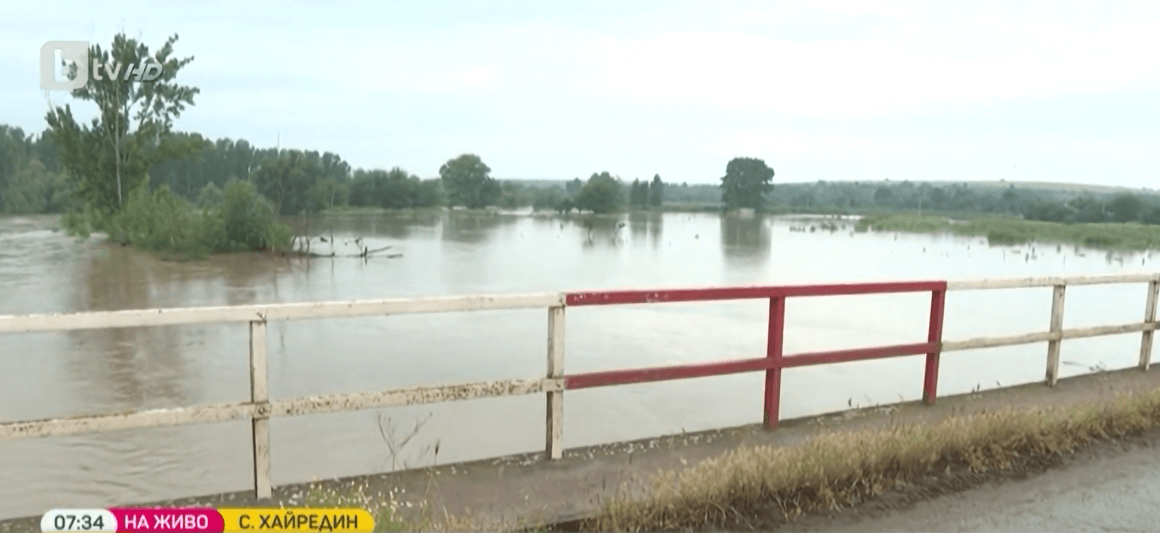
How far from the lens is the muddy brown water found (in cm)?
1022

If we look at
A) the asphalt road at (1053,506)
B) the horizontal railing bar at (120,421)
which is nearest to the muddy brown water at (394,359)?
the horizontal railing bar at (120,421)

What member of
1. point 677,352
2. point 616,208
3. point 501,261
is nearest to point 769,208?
point 616,208

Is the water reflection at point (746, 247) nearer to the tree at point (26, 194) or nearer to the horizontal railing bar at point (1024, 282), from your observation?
the horizontal railing bar at point (1024, 282)

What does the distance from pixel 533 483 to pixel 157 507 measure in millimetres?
1930

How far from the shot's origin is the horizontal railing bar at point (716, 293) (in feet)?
18.0

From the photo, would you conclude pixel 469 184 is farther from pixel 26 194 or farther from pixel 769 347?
pixel 769 347

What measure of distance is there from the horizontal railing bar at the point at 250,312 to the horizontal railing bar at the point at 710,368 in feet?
1.73

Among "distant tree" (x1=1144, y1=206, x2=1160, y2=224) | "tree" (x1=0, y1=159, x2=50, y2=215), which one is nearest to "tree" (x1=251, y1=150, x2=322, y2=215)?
"tree" (x1=0, y1=159, x2=50, y2=215)

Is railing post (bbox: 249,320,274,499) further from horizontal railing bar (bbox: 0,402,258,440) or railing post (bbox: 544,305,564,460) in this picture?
railing post (bbox: 544,305,564,460)

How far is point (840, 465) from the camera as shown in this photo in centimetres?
507

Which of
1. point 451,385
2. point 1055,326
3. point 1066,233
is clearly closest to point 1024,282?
point 1055,326

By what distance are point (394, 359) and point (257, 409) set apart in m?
13.1

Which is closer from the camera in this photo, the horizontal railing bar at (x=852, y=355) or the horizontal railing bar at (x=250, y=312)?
the horizontal railing bar at (x=250, y=312)

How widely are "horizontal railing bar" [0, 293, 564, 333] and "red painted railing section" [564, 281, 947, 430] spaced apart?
49 centimetres
